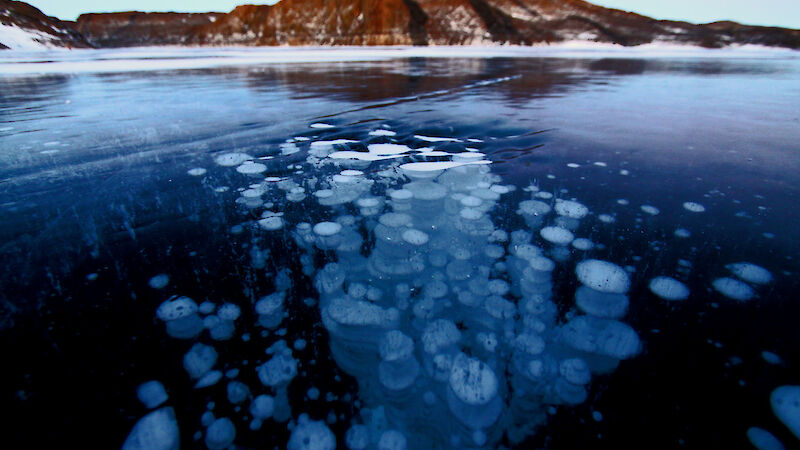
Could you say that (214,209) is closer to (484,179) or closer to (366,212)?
(366,212)

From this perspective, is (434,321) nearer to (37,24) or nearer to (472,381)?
(472,381)

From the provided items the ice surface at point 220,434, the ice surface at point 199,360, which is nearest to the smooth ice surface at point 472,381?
the ice surface at point 220,434

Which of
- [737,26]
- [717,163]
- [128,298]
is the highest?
[737,26]

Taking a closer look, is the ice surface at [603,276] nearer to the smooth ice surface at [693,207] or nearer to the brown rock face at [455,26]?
the smooth ice surface at [693,207]

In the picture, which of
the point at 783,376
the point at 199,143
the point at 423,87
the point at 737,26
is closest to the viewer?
the point at 783,376

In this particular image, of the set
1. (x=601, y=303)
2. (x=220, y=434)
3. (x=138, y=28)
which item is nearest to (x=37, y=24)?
(x=138, y=28)

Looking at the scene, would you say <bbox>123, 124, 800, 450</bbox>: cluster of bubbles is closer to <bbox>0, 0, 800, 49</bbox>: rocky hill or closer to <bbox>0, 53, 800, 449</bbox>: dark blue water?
<bbox>0, 53, 800, 449</bbox>: dark blue water

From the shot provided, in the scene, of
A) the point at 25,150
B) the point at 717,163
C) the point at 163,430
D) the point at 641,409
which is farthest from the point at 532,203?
the point at 25,150
